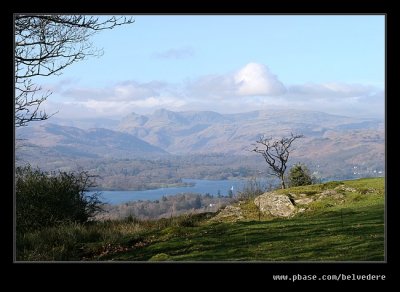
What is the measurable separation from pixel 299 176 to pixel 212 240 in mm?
8978

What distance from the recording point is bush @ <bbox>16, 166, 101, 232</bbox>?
10875 millimetres

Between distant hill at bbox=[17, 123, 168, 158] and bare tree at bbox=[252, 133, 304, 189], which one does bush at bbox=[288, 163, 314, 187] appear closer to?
bare tree at bbox=[252, 133, 304, 189]

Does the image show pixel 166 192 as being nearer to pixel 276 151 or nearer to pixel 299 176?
pixel 276 151

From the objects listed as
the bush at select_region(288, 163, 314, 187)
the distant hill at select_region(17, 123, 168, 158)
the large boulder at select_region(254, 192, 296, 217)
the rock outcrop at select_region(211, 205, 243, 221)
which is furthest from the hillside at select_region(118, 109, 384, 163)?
the bush at select_region(288, 163, 314, 187)

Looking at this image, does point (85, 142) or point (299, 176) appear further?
point (299, 176)

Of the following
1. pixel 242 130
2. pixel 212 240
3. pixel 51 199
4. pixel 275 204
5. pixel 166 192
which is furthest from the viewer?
pixel 275 204

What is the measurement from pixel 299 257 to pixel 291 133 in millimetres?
5204

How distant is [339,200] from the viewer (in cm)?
1527

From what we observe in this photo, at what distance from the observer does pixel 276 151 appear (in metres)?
15.3

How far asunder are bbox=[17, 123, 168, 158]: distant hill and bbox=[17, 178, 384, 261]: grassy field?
1580mm
